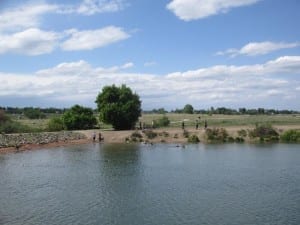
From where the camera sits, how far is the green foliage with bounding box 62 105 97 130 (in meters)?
81.2

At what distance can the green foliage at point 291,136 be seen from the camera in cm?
6706

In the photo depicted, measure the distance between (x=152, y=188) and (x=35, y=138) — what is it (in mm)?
39072

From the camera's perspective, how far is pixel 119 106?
254ft

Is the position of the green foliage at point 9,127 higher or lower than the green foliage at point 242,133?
higher

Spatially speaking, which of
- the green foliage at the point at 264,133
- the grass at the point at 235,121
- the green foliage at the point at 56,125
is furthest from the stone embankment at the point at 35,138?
the green foliage at the point at 264,133

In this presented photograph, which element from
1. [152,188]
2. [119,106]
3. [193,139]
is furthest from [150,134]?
[152,188]

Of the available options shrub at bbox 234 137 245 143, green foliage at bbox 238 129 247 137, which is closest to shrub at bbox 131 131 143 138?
shrub at bbox 234 137 245 143

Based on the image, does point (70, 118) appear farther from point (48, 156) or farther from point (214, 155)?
point (214, 155)

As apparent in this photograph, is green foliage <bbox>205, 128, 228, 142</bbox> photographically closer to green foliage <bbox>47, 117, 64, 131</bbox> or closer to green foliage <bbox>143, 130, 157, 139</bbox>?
green foliage <bbox>143, 130, 157, 139</bbox>

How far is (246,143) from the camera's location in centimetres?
6562

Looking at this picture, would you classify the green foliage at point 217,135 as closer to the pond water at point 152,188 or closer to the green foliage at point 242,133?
the green foliage at point 242,133

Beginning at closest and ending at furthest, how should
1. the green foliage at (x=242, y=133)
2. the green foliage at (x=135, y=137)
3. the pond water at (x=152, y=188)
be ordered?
the pond water at (x=152, y=188) → the green foliage at (x=242, y=133) → the green foliage at (x=135, y=137)

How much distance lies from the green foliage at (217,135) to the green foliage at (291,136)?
26.6ft

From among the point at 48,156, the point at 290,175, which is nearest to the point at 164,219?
the point at 290,175
